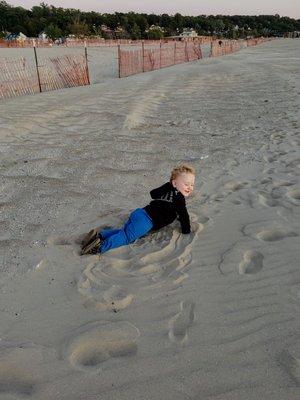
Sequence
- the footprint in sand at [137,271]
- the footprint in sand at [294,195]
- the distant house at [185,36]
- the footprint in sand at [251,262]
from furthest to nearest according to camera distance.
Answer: the distant house at [185,36] → the footprint in sand at [294,195] → the footprint in sand at [251,262] → the footprint in sand at [137,271]

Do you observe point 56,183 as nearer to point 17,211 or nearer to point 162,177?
point 17,211

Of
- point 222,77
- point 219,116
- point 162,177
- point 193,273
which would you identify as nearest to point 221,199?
point 162,177

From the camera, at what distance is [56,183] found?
5.53m

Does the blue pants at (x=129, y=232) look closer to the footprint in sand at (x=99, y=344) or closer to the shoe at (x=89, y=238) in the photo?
the shoe at (x=89, y=238)

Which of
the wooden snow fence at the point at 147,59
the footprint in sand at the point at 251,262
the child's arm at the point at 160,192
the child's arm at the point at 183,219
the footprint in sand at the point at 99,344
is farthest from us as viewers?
the wooden snow fence at the point at 147,59

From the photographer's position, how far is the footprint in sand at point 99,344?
249 cm

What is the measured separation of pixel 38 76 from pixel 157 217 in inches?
538

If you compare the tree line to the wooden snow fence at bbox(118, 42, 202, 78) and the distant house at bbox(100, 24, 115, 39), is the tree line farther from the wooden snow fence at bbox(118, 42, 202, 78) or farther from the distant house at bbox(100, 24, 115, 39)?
the wooden snow fence at bbox(118, 42, 202, 78)

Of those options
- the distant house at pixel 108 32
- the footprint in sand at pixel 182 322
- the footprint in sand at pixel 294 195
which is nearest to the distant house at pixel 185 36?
the distant house at pixel 108 32

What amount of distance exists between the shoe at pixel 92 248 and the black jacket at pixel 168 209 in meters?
0.58

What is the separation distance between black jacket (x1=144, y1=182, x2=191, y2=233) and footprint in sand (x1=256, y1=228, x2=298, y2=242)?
676 mm

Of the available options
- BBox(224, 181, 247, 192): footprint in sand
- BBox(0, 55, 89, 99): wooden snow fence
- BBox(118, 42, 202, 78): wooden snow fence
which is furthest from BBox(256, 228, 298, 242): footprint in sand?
BBox(118, 42, 202, 78): wooden snow fence

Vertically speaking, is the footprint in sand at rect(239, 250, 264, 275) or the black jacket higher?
the black jacket

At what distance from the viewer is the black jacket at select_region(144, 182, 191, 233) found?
153 inches
